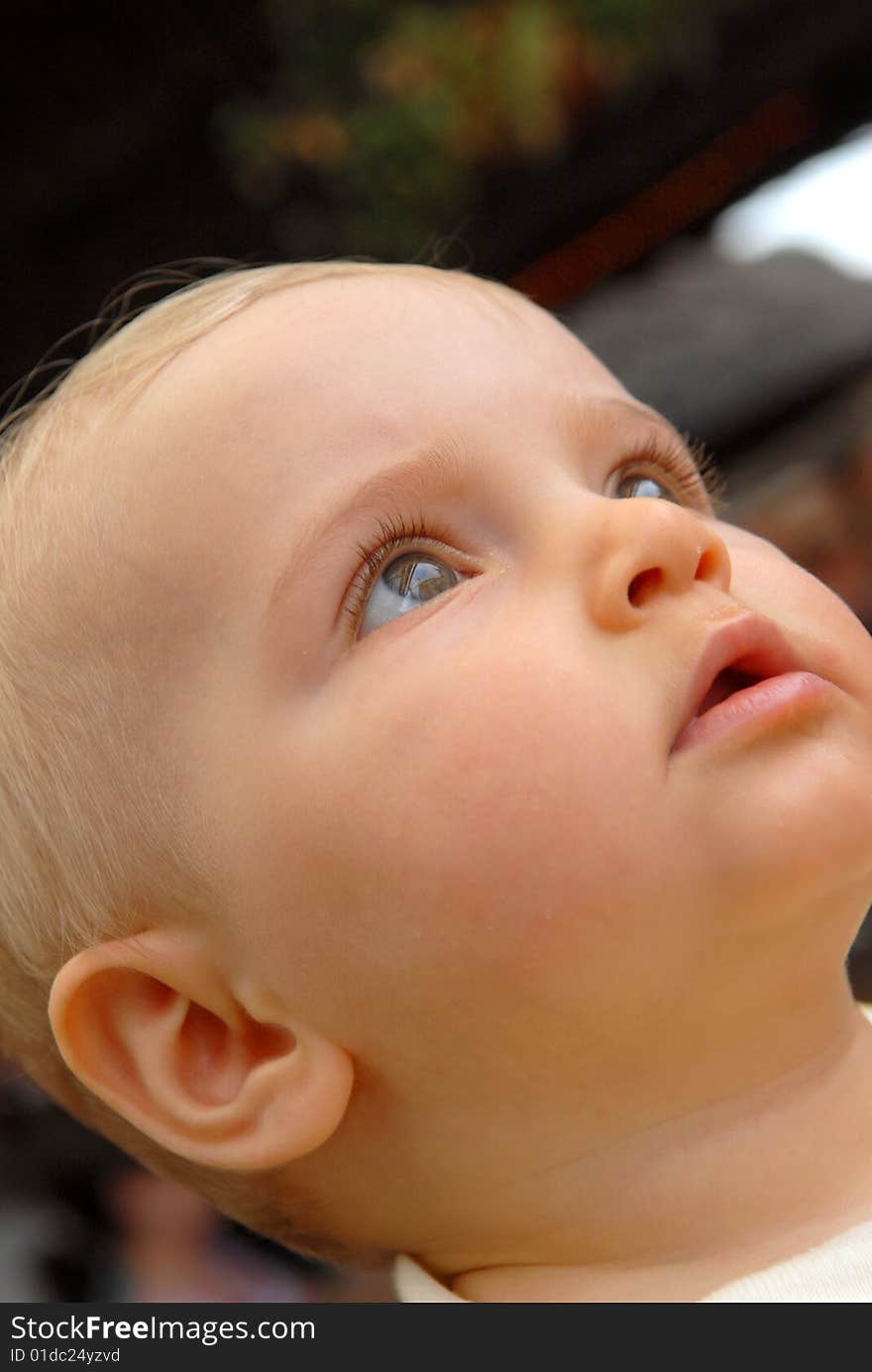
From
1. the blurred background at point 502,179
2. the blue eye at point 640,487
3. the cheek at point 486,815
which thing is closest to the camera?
the cheek at point 486,815

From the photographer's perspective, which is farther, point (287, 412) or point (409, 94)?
point (409, 94)

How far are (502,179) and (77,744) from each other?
159cm

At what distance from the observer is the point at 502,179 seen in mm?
2113

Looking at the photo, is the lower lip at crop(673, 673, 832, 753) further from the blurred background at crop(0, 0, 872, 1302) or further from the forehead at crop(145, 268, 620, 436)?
the blurred background at crop(0, 0, 872, 1302)

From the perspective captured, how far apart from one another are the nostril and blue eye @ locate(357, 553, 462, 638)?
8 centimetres

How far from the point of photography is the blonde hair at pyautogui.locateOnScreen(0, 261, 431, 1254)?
2.36 feet

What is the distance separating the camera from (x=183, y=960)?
2.33ft

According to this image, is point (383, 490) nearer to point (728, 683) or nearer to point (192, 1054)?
point (728, 683)

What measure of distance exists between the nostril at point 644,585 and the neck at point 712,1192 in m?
0.22

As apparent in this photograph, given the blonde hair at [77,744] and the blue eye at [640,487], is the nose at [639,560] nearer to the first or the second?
the blue eye at [640,487]

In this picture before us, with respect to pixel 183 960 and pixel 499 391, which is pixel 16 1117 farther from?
pixel 499 391

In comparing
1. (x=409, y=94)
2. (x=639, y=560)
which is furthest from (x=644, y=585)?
(x=409, y=94)

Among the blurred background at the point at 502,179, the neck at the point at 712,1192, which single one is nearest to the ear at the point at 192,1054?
the neck at the point at 712,1192

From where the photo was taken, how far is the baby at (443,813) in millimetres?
642
